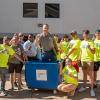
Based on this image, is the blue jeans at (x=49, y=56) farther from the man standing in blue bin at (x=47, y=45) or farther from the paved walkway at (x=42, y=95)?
the paved walkway at (x=42, y=95)

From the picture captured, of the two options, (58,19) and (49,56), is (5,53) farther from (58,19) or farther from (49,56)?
(58,19)

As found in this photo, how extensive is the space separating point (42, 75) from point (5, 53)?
1.09m

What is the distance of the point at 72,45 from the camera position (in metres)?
11.1

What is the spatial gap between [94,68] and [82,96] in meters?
1.06

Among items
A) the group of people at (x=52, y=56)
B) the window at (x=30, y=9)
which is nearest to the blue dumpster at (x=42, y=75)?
the group of people at (x=52, y=56)

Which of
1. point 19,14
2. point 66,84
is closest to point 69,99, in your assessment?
point 66,84

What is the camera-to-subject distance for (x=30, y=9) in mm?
25797

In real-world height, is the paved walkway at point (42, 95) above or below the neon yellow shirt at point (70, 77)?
below

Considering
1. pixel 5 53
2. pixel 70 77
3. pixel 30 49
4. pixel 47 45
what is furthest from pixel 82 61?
pixel 5 53

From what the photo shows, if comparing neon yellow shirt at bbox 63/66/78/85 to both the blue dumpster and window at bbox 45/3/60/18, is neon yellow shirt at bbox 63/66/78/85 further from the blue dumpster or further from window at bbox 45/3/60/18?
window at bbox 45/3/60/18

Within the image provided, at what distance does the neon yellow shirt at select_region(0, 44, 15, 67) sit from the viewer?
10383 millimetres

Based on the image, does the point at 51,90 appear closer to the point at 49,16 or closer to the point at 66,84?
the point at 66,84

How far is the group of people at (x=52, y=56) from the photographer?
10.2 meters

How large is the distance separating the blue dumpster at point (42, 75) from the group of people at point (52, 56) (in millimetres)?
170
